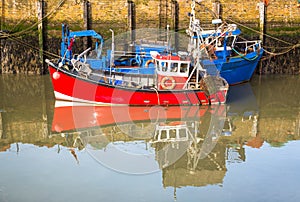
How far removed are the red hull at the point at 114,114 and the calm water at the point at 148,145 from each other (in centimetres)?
3

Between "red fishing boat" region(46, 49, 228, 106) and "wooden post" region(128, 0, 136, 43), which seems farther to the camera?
"wooden post" region(128, 0, 136, 43)

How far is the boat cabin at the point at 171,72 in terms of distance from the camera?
14.7m

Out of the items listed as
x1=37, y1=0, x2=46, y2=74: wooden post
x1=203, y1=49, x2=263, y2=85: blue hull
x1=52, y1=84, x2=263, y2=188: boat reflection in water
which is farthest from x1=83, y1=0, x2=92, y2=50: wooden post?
x1=203, y1=49, x2=263, y2=85: blue hull

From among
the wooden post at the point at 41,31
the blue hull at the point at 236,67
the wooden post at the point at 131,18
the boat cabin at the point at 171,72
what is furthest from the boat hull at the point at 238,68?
the wooden post at the point at 41,31

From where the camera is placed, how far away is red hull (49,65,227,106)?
14406mm

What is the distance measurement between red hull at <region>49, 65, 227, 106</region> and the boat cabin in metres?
0.35

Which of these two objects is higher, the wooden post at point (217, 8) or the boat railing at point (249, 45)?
the wooden post at point (217, 8)

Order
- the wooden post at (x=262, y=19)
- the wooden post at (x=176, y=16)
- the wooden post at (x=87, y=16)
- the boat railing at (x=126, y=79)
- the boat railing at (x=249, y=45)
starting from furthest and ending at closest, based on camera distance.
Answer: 1. the wooden post at (x=262, y=19)
2. the wooden post at (x=176, y=16)
3. the wooden post at (x=87, y=16)
4. the boat railing at (x=249, y=45)
5. the boat railing at (x=126, y=79)

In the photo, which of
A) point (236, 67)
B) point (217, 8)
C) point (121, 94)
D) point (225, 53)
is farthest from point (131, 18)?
point (121, 94)

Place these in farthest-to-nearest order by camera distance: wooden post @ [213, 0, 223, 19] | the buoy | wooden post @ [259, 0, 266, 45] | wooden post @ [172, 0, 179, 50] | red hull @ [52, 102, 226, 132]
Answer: wooden post @ [213, 0, 223, 19] < wooden post @ [259, 0, 266, 45] < wooden post @ [172, 0, 179, 50] < the buoy < red hull @ [52, 102, 226, 132]

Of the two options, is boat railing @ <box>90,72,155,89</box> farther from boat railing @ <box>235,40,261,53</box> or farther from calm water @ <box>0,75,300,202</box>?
boat railing @ <box>235,40,261,53</box>

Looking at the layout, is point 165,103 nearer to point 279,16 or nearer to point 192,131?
point 192,131

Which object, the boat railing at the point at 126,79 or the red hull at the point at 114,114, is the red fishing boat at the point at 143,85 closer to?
the boat railing at the point at 126,79

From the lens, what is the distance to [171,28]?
19453 mm
